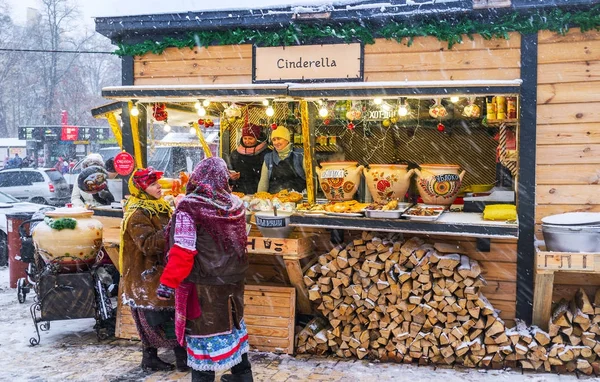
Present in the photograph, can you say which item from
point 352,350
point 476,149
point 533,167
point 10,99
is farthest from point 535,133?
point 10,99

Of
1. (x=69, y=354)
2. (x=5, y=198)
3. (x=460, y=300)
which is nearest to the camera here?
(x=460, y=300)

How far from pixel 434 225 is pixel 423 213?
20cm

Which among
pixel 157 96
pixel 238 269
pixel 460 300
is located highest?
pixel 157 96

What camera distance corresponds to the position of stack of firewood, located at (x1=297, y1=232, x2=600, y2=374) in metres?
5.93

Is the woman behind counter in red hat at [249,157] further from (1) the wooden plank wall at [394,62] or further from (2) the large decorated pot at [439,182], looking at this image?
(2) the large decorated pot at [439,182]

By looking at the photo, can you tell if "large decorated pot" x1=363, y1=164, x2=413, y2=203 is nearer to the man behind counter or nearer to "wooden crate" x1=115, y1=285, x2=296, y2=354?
"wooden crate" x1=115, y1=285, x2=296, y2=354

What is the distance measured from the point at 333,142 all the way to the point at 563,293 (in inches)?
217

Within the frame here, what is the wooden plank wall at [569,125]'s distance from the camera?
235 inches

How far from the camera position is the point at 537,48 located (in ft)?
19.9

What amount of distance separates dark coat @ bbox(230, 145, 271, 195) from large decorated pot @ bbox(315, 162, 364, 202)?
2772 mm

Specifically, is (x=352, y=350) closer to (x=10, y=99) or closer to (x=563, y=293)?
(x=563, y=293)

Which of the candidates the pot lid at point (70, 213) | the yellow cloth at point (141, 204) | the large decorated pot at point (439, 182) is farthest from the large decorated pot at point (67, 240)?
the large decorated pot at point (439, 182)

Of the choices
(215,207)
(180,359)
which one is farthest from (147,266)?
(215,207)

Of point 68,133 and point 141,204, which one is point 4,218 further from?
point 68,133
